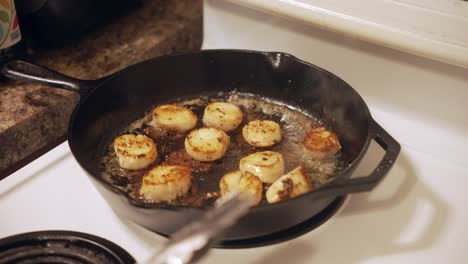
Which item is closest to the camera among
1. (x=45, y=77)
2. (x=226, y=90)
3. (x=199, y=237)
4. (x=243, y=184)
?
(x=199, y=237)

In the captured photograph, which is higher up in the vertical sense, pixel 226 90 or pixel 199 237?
pixel 199 237

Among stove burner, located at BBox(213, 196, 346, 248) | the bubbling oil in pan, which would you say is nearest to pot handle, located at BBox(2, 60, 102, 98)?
the bubbling oil in pan

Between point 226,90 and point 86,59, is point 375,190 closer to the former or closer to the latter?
point 226,90

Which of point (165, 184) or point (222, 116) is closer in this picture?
point (165, 184)

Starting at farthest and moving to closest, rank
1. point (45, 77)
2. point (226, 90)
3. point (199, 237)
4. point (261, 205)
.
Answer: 1. point (226, 90)
2. point (45, 77)
3. point (261, 205)
4. point (199, 237)

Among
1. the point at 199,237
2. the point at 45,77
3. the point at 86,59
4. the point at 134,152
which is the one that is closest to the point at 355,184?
the point at 199,237
